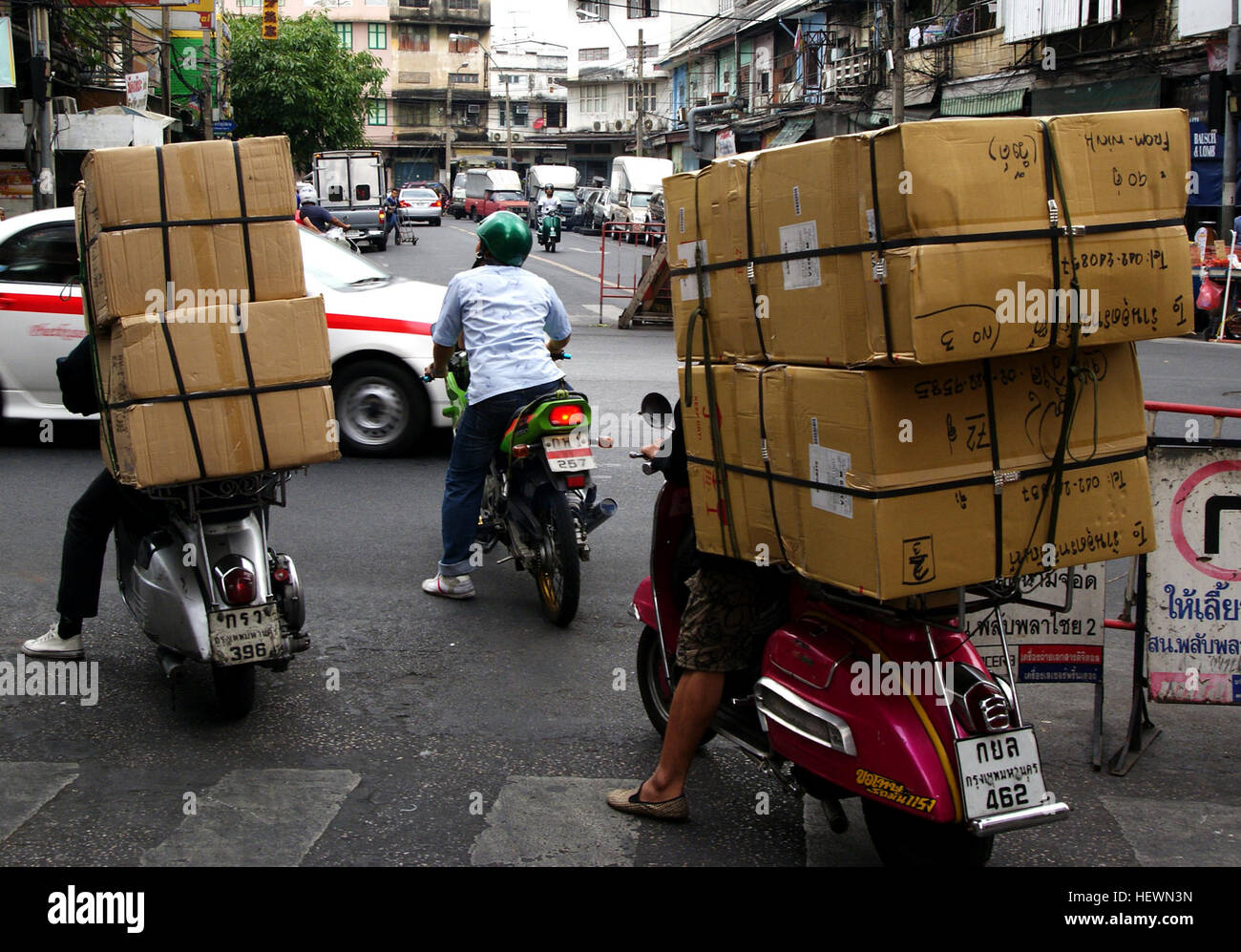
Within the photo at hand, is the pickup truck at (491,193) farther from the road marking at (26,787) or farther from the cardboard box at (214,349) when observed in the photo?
the road marking at (26,787)

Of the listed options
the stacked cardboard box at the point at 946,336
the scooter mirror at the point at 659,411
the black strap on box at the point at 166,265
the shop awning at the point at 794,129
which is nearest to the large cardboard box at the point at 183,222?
the black strap on box at the point at 166,265

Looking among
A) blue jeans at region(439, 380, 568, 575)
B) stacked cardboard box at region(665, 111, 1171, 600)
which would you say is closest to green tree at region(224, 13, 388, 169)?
blue jeans at region(439, 380, 568, 575)

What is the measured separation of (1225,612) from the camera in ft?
14.0

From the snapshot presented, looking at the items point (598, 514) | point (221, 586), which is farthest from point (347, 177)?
point (221, 586)

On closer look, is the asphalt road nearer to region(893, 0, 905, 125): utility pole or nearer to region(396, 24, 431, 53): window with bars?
region(893, 0, 905, 125): utility pole

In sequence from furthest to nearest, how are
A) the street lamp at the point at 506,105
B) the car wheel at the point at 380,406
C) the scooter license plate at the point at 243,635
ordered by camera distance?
the street lamp at the point at 506,105
the car wheel at the point at 380,406
the scooter license plate at the point at 243,635

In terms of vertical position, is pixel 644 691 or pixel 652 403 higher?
pixel 652 403

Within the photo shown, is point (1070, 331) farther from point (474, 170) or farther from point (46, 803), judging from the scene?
point (474, 170)

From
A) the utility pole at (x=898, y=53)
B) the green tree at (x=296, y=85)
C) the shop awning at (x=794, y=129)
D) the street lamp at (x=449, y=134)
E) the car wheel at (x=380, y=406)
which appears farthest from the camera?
the street lamp at (x=449, y=134)

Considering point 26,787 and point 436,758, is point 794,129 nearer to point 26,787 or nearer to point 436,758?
point 436,758

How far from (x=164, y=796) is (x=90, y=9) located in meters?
22.7

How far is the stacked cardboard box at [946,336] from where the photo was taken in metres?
2.80
